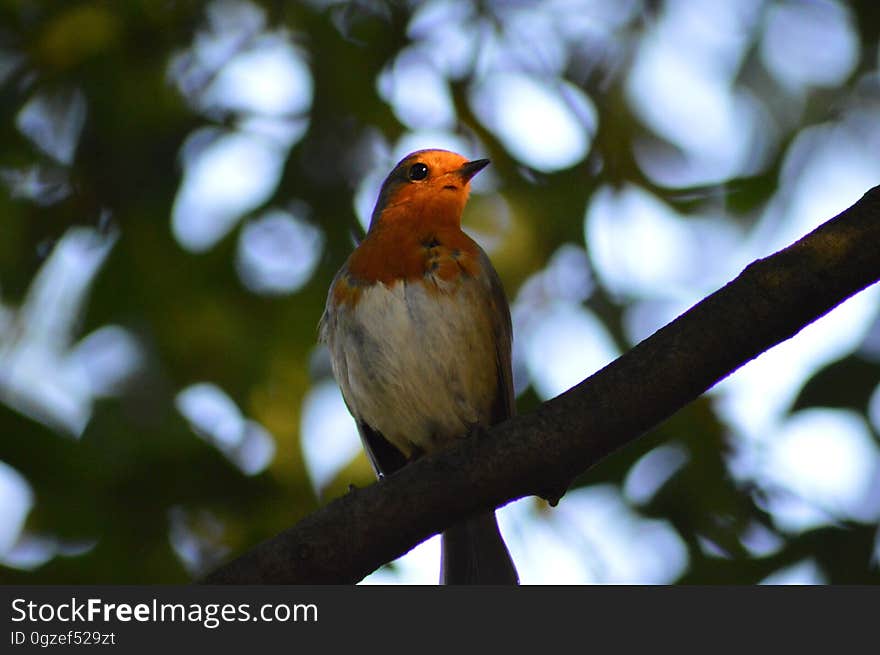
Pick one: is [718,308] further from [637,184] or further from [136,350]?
[136,350]

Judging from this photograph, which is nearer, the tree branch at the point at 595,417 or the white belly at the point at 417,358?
the tree branch at the point at 595,417

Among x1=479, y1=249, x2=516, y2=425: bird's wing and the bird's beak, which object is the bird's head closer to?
the bird's beak

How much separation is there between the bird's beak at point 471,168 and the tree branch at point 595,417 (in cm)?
220

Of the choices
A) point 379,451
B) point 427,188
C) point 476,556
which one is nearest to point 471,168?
point 427,188

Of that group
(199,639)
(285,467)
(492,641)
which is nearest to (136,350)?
(285,467)

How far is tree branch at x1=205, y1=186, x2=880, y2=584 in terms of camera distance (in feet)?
9.61

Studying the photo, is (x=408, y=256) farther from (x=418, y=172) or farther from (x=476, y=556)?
(x=476, y=556)

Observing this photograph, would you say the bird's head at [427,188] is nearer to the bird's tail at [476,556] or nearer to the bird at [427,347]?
the bird at [427,347]

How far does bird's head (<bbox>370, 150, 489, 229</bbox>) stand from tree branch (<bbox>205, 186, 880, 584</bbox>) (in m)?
1.98

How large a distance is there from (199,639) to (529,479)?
3.24 feet

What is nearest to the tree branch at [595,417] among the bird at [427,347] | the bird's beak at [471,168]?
the bird at [427,347]

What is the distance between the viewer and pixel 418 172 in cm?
522

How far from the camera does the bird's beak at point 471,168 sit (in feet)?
16.6

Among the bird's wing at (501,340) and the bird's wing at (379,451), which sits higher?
the bird's wing at (501,340)
